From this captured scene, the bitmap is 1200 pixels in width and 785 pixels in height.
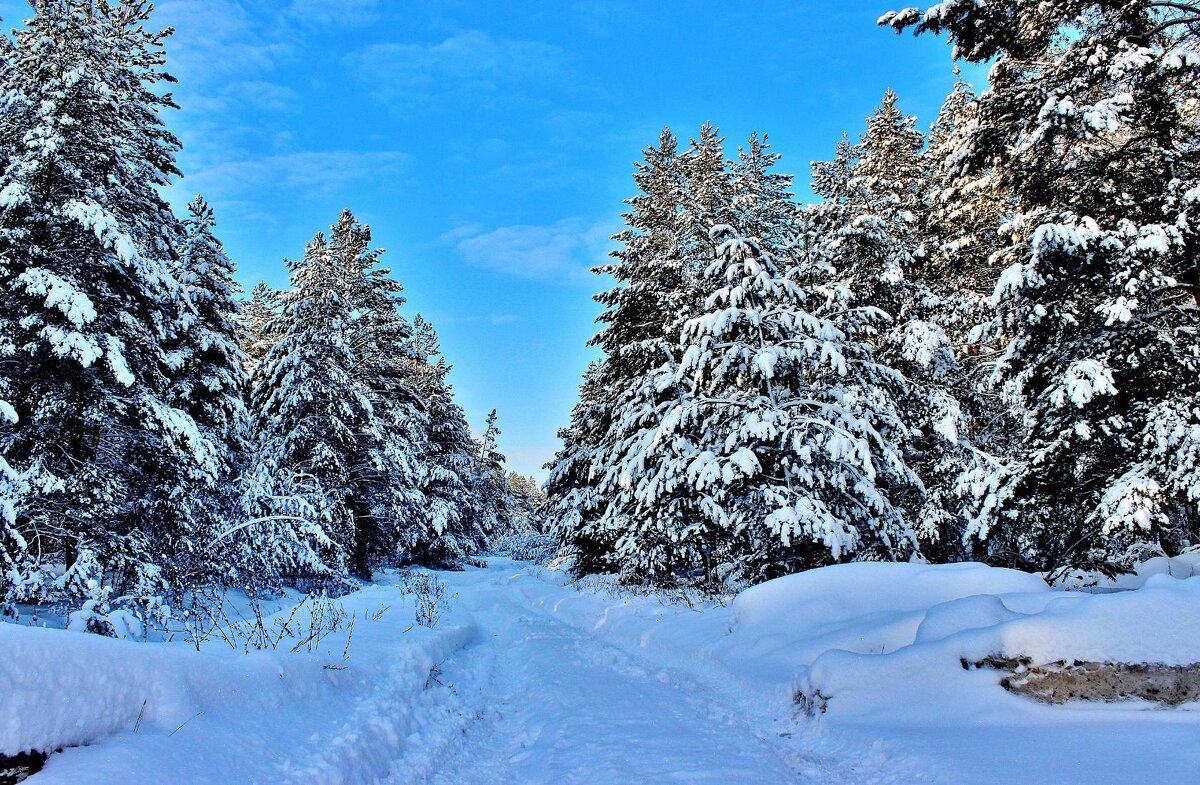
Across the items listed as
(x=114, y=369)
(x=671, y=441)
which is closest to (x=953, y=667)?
(x=671, y=441)

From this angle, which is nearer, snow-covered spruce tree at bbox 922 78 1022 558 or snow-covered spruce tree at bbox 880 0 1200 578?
snow-covered spruce tree at bbox 880 0 1200 578

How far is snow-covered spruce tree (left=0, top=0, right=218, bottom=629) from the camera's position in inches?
374

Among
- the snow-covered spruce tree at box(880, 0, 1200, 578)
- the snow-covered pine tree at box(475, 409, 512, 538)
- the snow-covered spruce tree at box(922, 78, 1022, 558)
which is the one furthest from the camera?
the snow-covered pine tree at box(475, 409, 512, 538)

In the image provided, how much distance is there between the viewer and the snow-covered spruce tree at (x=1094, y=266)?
28.5 feet

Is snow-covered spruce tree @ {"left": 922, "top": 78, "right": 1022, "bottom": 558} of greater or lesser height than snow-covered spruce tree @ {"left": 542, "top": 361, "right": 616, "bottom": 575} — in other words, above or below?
above

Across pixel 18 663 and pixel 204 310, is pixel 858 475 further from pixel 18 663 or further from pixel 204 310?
pixel 204 310

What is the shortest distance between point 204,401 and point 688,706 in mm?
12830

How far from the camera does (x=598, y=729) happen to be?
5211 millimetres

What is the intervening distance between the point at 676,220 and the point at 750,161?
533 centimetres

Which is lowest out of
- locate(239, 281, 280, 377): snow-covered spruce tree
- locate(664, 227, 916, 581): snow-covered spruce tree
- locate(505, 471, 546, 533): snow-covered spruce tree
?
locate(505, 471, 546, 533): snow-covered spruce tree

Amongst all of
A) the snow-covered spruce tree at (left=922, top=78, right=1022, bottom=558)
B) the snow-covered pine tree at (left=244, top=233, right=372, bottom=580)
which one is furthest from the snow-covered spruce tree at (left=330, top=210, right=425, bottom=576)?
the snow-covered spruce tree at (left=922, top=78, right=1022, bottom=558)

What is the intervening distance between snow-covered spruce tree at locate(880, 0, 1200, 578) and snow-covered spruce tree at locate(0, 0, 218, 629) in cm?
1424

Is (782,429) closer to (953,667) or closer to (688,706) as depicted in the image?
(688,706)

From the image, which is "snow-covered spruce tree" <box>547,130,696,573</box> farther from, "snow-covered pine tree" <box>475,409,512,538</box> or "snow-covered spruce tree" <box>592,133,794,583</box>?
"snow-covered pine tree" <box>475,409,512,538</box>
